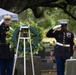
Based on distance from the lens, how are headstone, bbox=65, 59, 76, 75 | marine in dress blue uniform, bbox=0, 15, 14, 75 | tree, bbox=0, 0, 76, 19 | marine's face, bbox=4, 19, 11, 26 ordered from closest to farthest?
headstone, bbox=65, 59, 76, 75 < marine's face, bbox=4, 19, 11, 26 < marine in dress blue uniform, bbox=0, 15, 14, 75 < tree, bbox=0, 0, 76, 19

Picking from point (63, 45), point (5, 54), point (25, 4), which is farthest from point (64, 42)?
point (25, 4)

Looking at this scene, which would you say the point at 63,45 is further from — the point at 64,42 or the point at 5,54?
the point at 5,54

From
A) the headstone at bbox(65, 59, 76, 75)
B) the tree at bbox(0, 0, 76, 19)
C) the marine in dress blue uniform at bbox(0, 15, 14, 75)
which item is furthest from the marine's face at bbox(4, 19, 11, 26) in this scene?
the tree at bbox(0, 0, 76, 19)

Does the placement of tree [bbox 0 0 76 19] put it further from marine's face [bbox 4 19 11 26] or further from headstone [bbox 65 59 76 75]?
headstone [bbox 65 59 76 75]

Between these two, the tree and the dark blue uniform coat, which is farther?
the tree

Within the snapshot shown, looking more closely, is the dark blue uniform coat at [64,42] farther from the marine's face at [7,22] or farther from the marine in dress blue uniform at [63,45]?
the marine's face at [7,22]

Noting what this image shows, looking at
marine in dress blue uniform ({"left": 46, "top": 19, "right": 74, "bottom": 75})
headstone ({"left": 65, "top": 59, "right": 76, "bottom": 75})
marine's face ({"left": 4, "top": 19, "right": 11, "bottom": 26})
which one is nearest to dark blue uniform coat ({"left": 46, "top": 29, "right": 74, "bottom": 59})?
marine in dress blue uniform ({"left": 46, "top": 19, "right": 74, "bottom": 75})

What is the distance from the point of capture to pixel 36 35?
10109mm

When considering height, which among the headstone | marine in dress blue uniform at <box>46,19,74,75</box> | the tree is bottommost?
the headstone

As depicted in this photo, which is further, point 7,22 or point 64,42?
point 64,42

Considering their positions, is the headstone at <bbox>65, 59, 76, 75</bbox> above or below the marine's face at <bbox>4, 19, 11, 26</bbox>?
below

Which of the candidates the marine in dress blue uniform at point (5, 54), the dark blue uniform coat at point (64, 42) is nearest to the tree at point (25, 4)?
the dark blue uniform coat at point (64, 42)

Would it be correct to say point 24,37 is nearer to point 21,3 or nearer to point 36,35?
point 36,35

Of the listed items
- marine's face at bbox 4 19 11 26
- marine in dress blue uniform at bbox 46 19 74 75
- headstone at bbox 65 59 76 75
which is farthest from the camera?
marine in dress blue uniform at bbox 46 19 74 75
